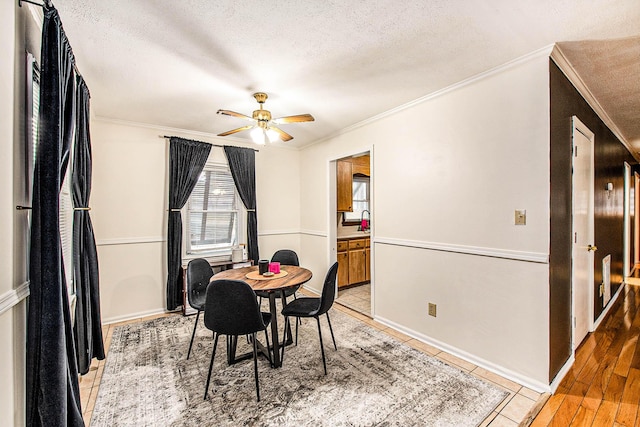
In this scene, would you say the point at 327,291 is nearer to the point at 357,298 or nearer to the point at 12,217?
the point at 12,217

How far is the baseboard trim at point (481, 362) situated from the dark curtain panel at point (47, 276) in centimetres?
283

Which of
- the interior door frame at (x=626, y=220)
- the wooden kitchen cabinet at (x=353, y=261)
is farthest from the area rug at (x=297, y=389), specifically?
the interior door frame at (x=626, y=220)

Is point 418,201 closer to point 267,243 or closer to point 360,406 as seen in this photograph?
point 360,406

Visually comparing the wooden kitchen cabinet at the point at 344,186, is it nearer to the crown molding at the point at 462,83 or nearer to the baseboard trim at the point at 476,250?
the crown molding at the point at 462,83

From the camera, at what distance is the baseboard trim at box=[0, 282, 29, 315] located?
45.8 inches

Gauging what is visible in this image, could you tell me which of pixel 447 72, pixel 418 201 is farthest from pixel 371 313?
pixel 447 72

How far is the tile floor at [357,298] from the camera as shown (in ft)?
13.3

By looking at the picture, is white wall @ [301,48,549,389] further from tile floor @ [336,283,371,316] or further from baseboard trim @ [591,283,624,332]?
baseboard trim @ [591,283,624,332]

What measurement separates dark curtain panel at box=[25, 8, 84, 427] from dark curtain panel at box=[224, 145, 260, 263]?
9.80ft

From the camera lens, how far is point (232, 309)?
6.92 ft

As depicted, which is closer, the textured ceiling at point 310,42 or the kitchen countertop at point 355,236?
the textured ceiling at point 310,42

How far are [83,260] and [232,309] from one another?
137cm

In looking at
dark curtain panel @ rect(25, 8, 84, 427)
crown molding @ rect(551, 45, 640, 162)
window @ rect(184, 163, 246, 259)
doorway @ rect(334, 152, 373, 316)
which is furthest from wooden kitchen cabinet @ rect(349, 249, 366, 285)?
dark curtain panel @ rect(25, 8, 84, 427)

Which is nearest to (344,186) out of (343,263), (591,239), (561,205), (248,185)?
(343,263)
